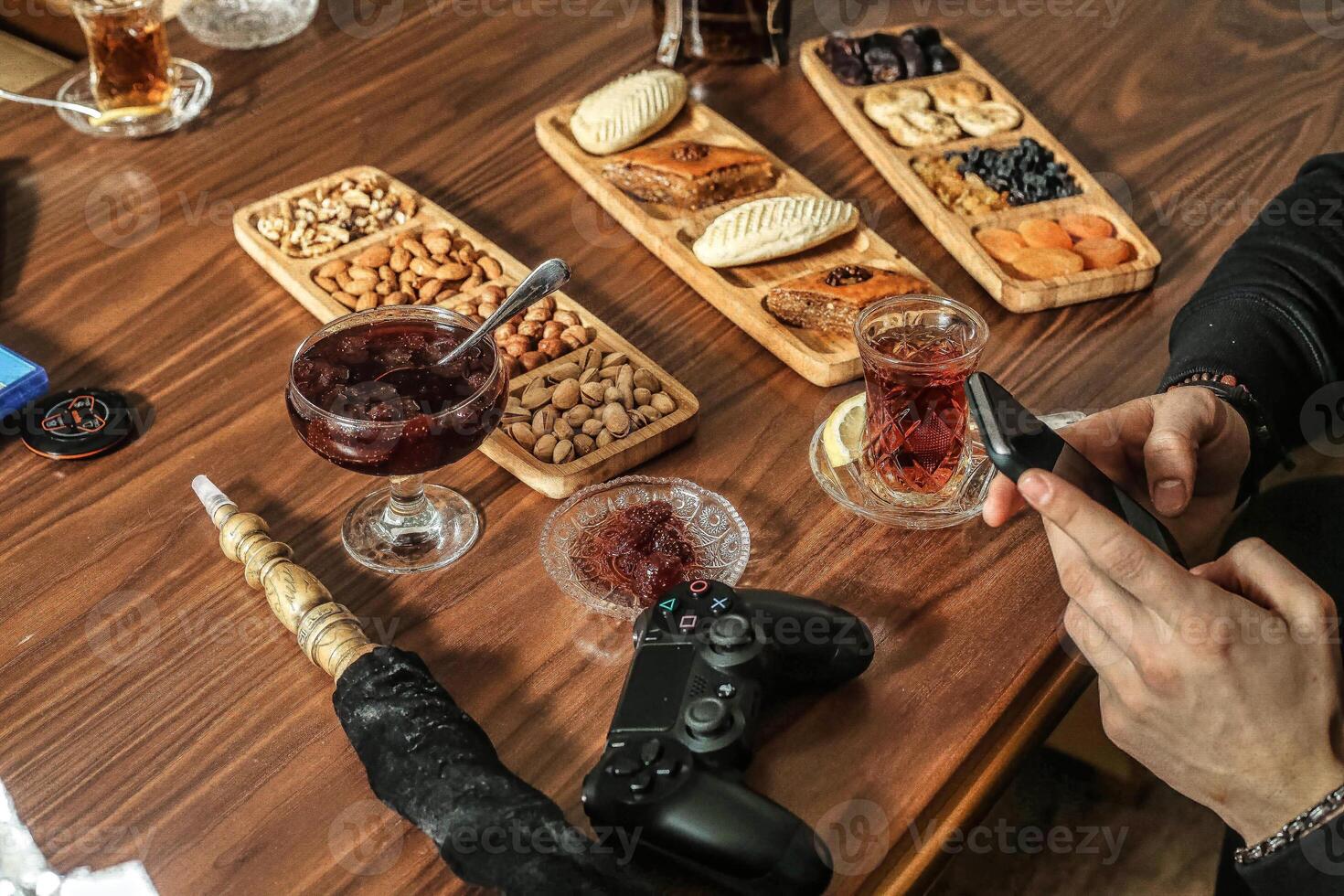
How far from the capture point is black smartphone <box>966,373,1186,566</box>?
3.05ft

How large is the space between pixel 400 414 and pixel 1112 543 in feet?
1.79

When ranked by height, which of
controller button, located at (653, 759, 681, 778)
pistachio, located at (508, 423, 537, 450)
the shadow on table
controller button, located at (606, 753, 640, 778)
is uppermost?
controller button, located at (653, 759, 681, 778)

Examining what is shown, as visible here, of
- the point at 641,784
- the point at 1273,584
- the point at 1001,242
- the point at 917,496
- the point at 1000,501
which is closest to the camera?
the point at 641,784

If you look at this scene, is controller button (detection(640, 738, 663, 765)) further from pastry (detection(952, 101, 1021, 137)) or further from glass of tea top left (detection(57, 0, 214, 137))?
glass of tea top left (detection(57, 0, 214, 137))

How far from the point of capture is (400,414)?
3.43 feet

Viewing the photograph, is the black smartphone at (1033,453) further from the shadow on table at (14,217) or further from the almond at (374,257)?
the shadow on table at (14,217)

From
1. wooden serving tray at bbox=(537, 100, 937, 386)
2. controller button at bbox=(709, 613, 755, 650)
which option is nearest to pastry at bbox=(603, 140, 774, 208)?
wooden serving tray at bbox=(537, 100, 937, 386)

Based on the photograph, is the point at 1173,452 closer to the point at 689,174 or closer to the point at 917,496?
the point at 917,496

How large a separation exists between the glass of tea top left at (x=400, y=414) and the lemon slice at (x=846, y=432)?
32 centimetres

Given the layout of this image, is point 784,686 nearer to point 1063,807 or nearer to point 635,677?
point 635,677

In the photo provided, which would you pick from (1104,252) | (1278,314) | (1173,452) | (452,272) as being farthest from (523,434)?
(1278,314)

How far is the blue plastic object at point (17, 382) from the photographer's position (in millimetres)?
1244

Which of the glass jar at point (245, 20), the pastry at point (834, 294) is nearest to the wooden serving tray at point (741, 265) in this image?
the pastry at point (834, 294)

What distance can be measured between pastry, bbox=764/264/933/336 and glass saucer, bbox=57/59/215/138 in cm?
82
